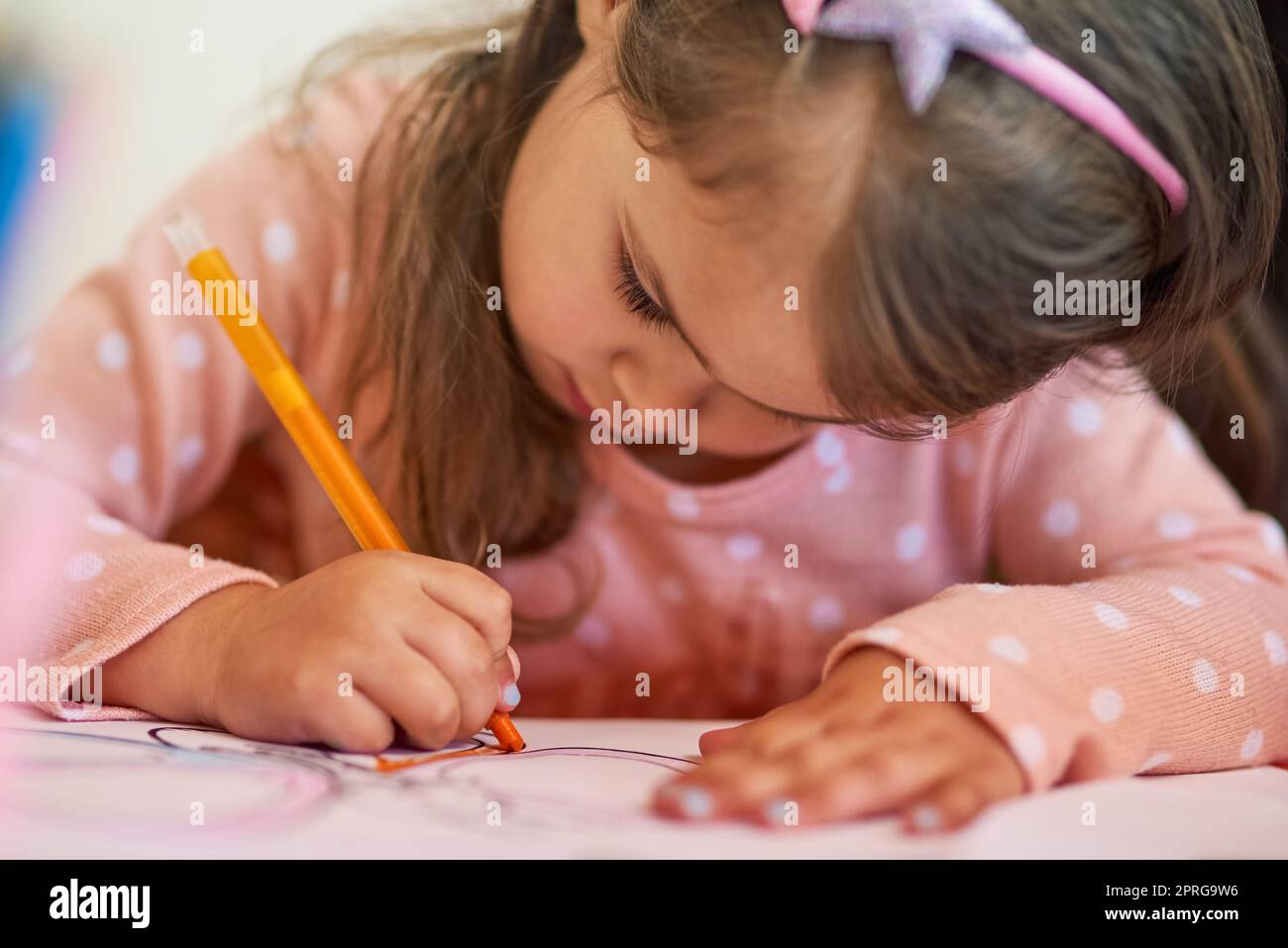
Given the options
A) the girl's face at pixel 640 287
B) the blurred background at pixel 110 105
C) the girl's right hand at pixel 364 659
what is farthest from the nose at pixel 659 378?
the blurred background at pixel 110 105

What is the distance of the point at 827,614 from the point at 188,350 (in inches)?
15.2

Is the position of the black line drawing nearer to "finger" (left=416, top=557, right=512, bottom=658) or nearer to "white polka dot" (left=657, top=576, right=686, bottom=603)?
"finger" (left=416, top=557, right=512, bottom=658)

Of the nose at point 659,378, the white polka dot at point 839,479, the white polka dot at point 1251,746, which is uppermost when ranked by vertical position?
the nose at point 659,378

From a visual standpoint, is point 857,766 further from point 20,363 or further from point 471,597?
point 20,363

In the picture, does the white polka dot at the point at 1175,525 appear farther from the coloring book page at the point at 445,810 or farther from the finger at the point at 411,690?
the finger at the point at 411,690

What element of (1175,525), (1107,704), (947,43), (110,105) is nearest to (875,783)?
(1107,704)

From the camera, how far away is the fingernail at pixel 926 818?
1.17 ft

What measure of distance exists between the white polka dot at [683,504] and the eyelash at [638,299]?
19cm

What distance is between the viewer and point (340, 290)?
2.29ft

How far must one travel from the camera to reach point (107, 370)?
630 mm

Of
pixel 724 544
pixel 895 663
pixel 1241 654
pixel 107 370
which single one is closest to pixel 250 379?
pixel 107 370

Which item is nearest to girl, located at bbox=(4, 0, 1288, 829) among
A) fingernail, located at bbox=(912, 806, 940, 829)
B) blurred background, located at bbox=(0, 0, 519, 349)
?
fingernail, located at bbox=(912, 806, 940, 829)

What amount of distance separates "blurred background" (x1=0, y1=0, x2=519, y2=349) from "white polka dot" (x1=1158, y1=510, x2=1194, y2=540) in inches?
23.8

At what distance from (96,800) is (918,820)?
0.79 feet
